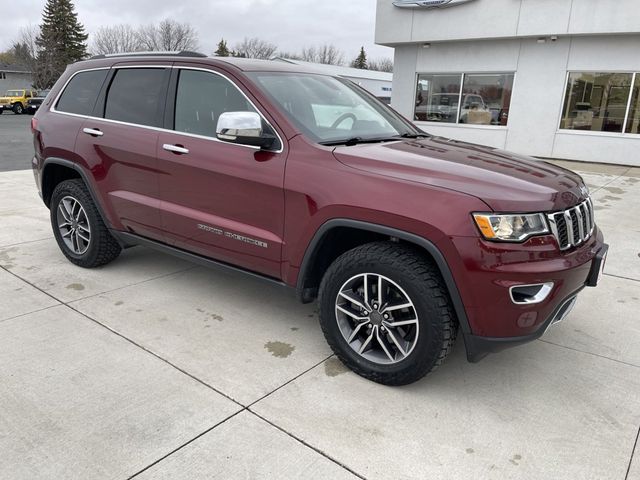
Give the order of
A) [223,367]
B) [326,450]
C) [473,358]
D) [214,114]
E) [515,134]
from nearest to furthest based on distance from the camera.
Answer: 1. [326,450]
2. [473,358]
3. [223,367]
4. [214,114]
5. [515,134]

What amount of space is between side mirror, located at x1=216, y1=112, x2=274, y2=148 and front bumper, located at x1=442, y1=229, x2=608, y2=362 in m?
1.32

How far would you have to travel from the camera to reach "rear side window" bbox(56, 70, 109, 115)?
437 cm

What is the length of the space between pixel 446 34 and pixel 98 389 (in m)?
14.3

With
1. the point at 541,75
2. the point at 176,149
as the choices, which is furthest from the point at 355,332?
the point at 541,75

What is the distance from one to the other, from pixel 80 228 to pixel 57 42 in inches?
2338

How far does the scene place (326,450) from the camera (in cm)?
244

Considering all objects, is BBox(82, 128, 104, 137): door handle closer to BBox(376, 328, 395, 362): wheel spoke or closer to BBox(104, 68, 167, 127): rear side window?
BBox(104, 68, 167, 127): rear side window

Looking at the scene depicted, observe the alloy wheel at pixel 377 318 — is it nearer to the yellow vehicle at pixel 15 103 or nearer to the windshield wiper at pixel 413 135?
the windshield wiper at pixel 413 135

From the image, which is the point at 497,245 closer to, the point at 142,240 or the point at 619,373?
the point at 619,373

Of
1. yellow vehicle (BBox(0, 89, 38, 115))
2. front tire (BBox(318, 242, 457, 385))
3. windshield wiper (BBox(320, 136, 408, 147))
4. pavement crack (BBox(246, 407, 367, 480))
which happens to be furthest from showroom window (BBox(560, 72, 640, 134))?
yellow vehicle (BBox(0, 89, 38, 115))

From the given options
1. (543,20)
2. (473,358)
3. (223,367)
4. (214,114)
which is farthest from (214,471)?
(543,20)

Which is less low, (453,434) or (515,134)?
(515,134)

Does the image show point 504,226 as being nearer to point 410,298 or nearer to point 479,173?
point 479,173

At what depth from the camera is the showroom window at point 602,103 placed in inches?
504
